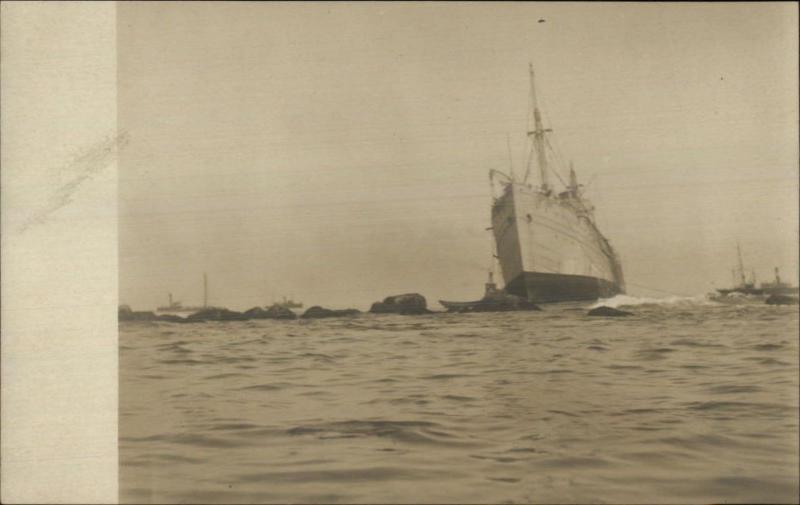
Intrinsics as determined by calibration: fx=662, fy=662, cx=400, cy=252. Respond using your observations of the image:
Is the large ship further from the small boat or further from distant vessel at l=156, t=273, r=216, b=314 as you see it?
distant vessel at l=156, t=273, r=216, b=314

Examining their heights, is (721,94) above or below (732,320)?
above

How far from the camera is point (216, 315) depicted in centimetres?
208

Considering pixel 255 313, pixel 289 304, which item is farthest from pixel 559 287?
pixel 255 313

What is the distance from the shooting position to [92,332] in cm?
206

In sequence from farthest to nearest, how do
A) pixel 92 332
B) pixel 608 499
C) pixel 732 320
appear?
pixel 92 332, pixel 732 320, pixel 608 499

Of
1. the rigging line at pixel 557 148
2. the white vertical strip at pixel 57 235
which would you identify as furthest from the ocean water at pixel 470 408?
the rigging line at pixel 557 148

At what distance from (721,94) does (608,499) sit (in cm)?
119

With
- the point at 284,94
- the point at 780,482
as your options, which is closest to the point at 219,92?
the point at 284,94

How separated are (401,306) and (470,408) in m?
0.37

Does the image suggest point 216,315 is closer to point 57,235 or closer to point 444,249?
point 57,235

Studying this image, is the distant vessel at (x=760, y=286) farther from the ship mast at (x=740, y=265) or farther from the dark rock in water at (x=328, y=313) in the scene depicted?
the dark rock in water at (x=328, y=313)

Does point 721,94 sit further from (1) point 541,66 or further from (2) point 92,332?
(2) point 92,332

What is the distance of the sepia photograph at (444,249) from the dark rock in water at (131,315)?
0.05 feet

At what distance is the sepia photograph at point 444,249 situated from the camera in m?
1.83
